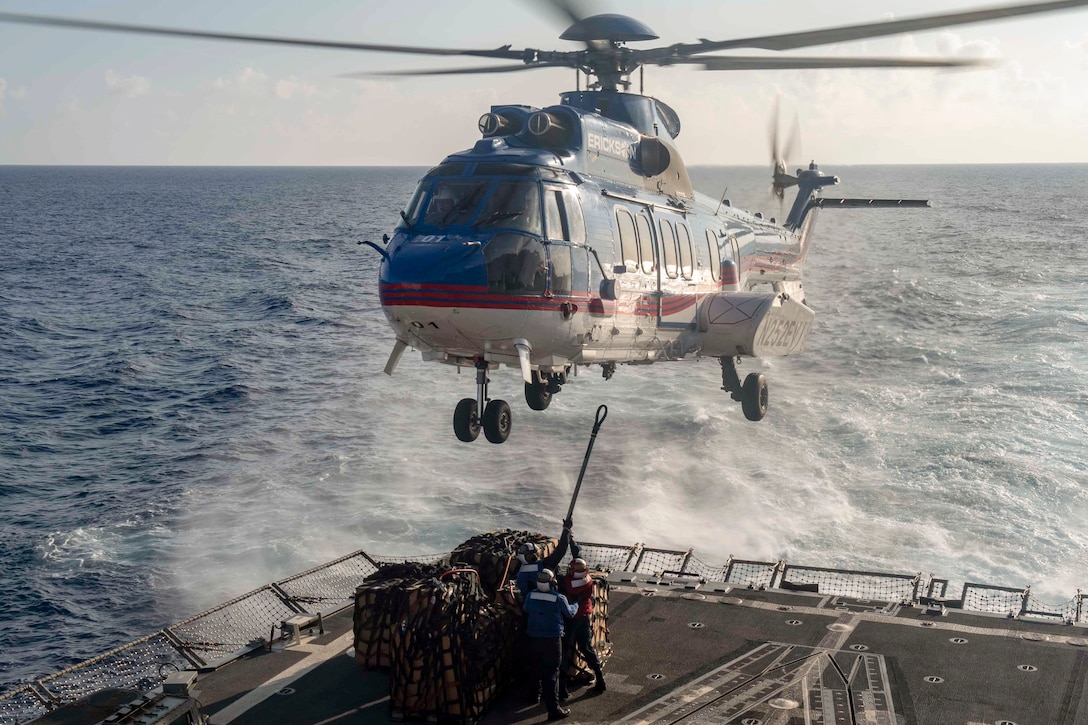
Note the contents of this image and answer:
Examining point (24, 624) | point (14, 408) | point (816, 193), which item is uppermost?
point (816, 193)

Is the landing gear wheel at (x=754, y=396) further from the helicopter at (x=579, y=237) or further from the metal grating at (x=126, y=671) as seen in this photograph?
the metal grating at (x=126, y=671)

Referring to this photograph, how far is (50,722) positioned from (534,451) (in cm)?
2515

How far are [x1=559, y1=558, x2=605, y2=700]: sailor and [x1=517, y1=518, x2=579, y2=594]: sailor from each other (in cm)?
43

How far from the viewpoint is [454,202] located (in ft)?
49.3

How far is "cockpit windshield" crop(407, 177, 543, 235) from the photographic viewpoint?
48.5 ft

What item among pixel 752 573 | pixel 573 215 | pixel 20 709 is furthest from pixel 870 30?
pixel 20 709

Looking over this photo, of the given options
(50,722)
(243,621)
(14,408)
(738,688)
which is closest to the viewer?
(50,722)

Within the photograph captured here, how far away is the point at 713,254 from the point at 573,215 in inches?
209

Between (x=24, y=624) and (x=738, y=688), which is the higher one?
(x=738, y=688)

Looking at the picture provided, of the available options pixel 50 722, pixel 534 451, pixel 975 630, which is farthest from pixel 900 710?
pixel 534 451

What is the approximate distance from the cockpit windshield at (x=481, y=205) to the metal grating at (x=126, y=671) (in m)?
11.5

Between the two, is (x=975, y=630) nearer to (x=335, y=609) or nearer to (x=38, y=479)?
(x=335, y=609)

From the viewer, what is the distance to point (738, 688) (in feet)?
43.4

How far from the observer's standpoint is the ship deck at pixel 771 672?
1252 cm
